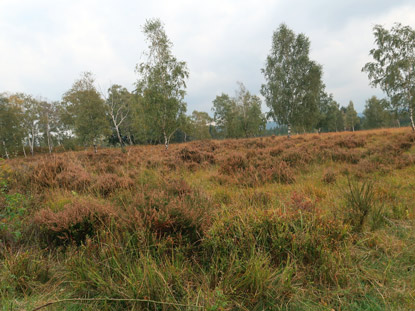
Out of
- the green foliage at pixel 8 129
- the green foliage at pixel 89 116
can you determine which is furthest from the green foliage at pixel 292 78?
the green foliage at pixel 8 129

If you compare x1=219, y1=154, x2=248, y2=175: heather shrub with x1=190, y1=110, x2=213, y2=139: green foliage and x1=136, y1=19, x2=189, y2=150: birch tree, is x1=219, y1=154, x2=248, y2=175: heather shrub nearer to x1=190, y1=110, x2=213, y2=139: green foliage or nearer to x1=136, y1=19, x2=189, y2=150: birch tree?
x1=136, y1=19, x2=189, y2=150: birch tree

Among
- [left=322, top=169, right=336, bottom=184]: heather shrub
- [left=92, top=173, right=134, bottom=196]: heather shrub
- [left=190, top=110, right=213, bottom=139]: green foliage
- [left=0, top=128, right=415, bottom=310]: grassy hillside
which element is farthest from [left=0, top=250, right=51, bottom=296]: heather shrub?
[left=190, top=110, right=213, bottom=139]: green foliage

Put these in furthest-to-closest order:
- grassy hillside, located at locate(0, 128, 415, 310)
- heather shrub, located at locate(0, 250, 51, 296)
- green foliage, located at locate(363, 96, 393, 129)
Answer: green foliage, located at locate(363, 96, 393, 129)
heather shrub, located at locate(0, 250, 51, 296)
grassy hillside, located at locate(0, 128, 415, 310)

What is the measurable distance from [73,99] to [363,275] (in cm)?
2951

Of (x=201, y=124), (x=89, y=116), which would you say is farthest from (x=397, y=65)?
(x=201, y=124)

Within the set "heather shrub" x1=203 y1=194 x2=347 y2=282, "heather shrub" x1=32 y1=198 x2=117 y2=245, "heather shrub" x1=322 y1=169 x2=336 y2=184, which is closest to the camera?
"heather shrub" x1=203 y1=194 x2=347 y2=282

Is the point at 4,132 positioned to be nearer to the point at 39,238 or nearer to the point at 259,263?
the point at 39,238

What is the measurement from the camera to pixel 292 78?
22625 mm

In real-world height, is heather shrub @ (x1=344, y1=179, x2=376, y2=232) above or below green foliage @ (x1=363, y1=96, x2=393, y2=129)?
below

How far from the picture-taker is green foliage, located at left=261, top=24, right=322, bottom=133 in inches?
875

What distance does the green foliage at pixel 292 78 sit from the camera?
2222cm

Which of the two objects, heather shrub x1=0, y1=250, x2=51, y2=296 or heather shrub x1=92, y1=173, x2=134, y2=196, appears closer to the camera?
heather shrub x1=0, y1=250, x2=51, y2=296

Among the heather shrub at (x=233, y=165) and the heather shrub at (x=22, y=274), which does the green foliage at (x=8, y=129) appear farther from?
the heather shrub at (x=22, y=274)

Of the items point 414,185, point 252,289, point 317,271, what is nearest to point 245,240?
point 252,289
